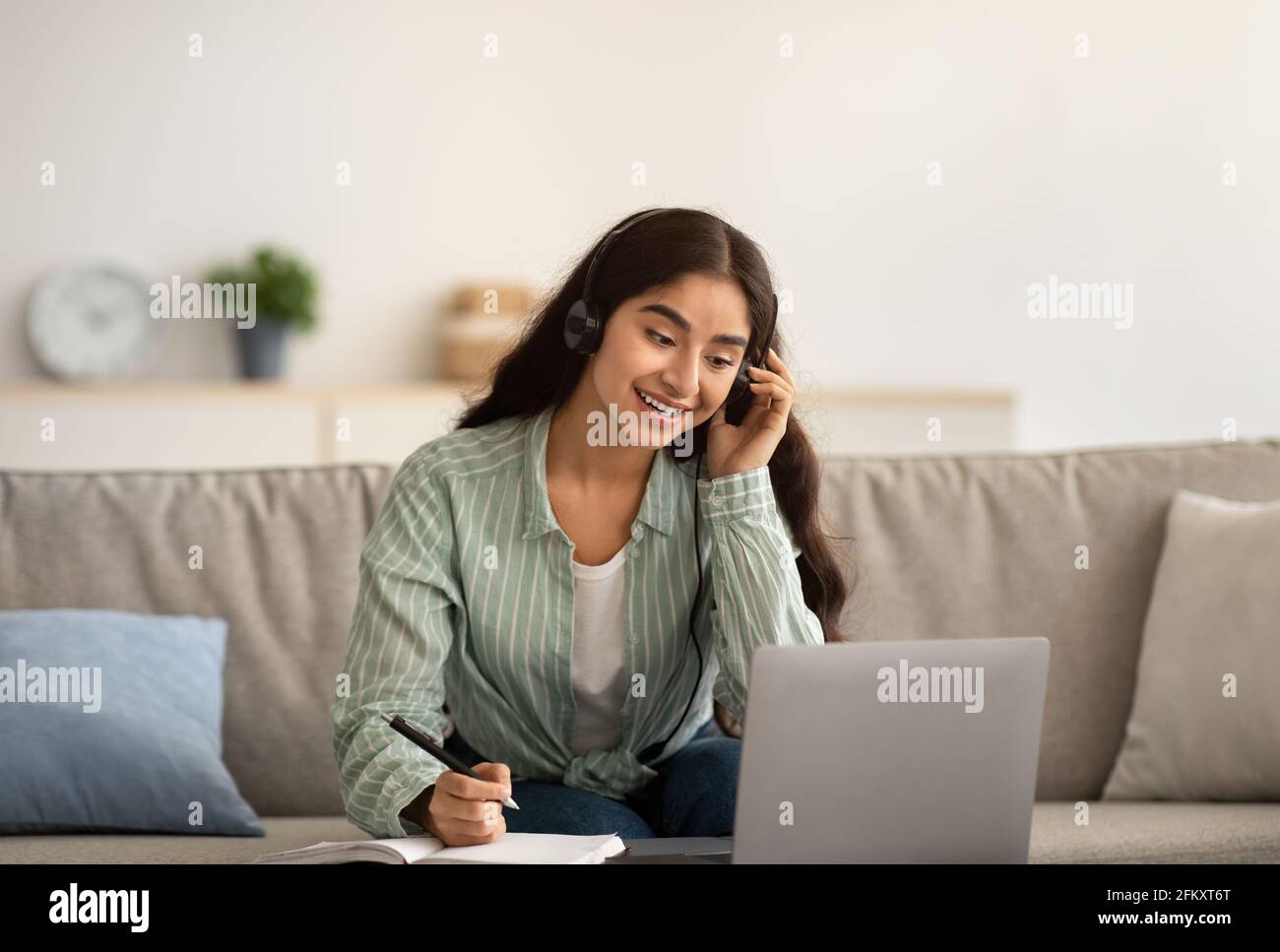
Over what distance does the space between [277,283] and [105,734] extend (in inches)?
99.6

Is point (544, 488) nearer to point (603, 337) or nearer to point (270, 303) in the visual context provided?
point (603, 337)

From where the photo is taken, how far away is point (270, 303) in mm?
4074

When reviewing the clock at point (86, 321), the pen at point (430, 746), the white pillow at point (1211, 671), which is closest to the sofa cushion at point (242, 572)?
the pen at point (430, 746)

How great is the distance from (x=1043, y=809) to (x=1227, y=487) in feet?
1.96

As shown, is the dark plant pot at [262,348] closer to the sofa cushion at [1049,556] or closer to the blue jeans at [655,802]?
the sofa cushion at [1049,556]

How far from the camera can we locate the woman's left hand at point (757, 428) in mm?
1564

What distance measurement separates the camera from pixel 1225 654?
6.30 ft

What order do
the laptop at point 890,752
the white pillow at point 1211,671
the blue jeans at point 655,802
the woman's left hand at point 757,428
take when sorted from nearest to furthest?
the laptop at point 890,752, the blue jeans at point 655,802, the woman's left hand at point 757,428, the white pillow at point 1211,671

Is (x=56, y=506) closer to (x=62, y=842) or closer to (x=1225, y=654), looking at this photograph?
(x=62, y=842)

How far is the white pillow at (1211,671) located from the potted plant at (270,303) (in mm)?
2841

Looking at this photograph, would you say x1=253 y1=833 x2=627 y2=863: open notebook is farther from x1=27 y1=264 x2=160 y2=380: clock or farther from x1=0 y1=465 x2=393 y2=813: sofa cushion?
x1=27 y1=264 x2=160 y2=380: clock

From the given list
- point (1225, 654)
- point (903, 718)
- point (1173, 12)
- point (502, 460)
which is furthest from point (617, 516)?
point (1173, 12)

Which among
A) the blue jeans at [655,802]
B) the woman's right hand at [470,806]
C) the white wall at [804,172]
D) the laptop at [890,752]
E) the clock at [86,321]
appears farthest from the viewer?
the white wall at [804,172]
